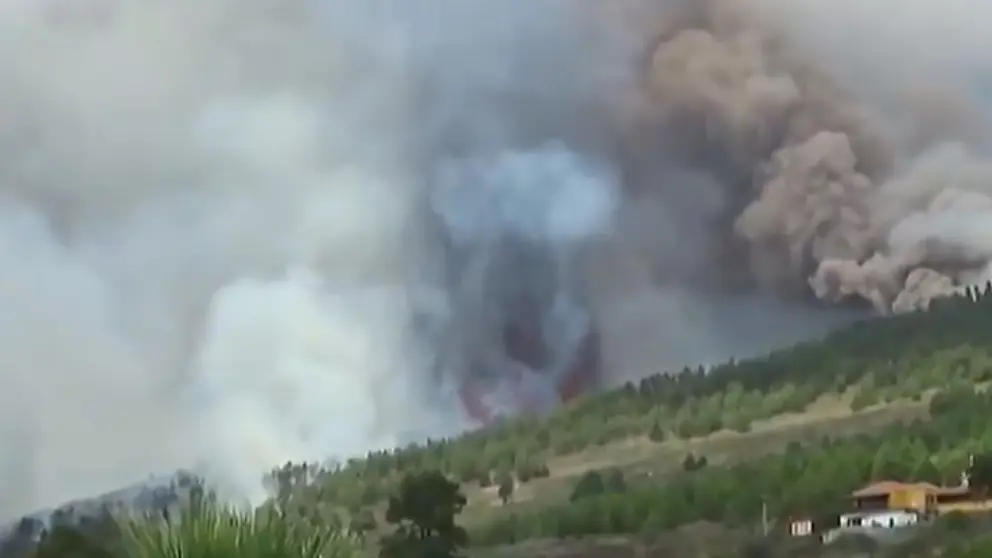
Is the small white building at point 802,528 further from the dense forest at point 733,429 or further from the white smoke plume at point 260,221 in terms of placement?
the white smoke plume at point 260,221

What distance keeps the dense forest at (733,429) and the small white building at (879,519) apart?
0.10 m

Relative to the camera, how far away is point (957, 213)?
814 cm

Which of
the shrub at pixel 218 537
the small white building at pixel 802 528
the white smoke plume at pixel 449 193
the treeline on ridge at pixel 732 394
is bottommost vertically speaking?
the shrub at pixel 218 537

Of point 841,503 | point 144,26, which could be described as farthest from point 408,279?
point 841,503

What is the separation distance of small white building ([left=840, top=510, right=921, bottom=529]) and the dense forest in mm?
105

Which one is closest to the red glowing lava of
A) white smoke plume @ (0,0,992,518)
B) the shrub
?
white smoke plume @ (0,0,992,518)

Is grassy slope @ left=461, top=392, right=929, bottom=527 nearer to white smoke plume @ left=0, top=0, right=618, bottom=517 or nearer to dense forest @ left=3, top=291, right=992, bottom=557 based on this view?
dense forest @ left=3, top=291, right=992, bottom=557

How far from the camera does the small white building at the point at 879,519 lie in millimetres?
7629

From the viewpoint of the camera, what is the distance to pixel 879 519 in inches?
305

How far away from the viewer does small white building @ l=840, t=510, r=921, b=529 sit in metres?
7.63

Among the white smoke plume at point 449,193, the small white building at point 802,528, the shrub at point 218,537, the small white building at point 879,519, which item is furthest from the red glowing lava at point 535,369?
the shrub at point 218,537

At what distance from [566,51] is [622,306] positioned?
5.18 ft

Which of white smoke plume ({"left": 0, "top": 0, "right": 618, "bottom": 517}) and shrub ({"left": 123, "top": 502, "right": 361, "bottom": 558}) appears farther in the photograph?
white smoke plume ({"left": 0, "top": 0, "right": 618, "bottom": 517})

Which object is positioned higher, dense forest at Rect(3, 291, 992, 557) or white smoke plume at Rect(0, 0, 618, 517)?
white smoke plume at Rect(0, 0, 618, 517)
